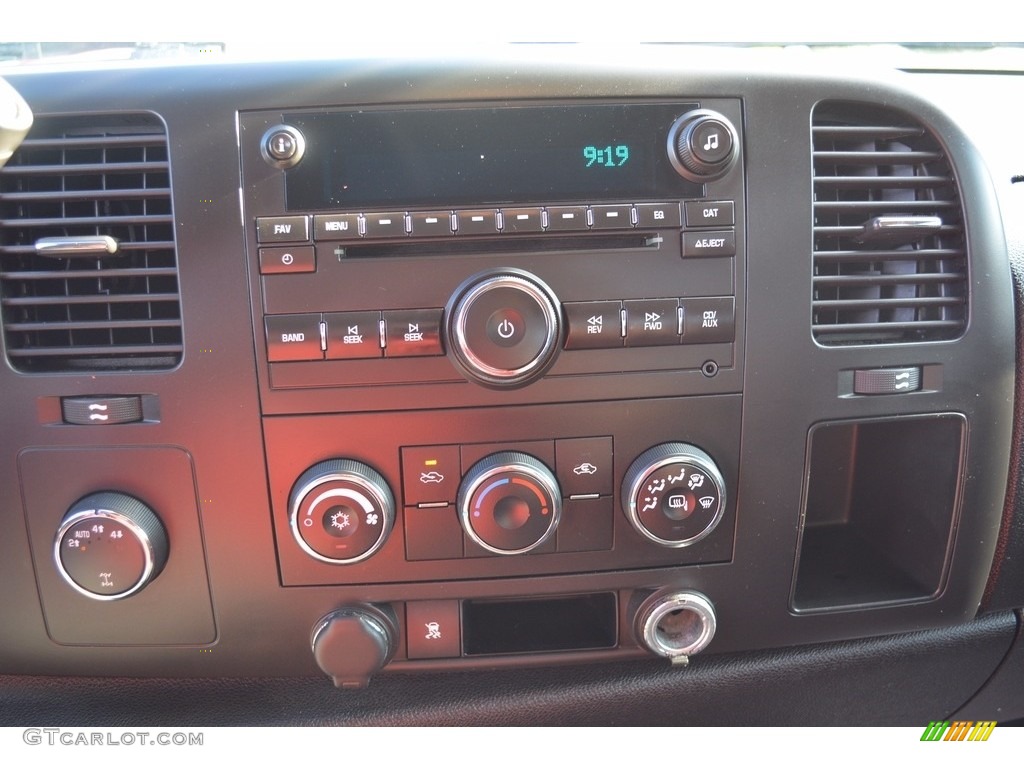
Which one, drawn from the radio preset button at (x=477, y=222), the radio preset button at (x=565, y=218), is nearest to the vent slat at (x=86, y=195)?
the radio preset button at (x=477, y=222)

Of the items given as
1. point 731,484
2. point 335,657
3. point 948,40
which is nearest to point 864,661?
point 731,484

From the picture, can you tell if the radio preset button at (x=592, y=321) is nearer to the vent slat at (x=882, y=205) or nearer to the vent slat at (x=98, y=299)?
the vent slat at (x=882, y=205)

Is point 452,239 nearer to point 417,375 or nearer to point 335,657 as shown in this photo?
point 417,375

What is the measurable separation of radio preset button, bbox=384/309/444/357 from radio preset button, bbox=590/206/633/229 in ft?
0.73

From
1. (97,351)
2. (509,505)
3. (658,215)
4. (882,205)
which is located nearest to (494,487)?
(509,505)

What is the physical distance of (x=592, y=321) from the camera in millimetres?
827

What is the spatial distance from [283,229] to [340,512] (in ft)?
1.16

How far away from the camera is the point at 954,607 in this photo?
3.28 feet

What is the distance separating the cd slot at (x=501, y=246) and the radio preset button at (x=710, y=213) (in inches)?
1.7

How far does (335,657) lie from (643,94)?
0.82m

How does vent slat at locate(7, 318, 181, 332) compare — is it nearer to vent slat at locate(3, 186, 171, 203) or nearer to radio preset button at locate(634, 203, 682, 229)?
vent slat at locate(3, 186, 171, 203)

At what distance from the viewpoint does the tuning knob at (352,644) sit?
856 millimetres

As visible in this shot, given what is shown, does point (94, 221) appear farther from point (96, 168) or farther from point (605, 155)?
point (605, 155)

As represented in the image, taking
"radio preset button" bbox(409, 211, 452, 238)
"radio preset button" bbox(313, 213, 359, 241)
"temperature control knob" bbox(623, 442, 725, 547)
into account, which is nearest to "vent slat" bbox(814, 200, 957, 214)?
"temperature control knob" bbox(623, 442, 725, 547)
